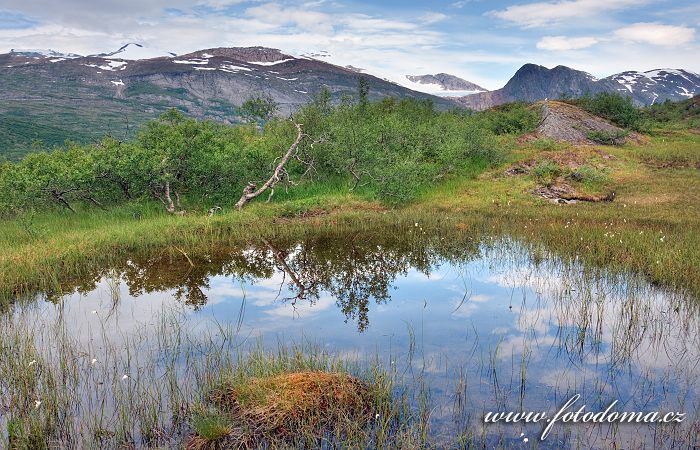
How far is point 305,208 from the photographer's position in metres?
20.8

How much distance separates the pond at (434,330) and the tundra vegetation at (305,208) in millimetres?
470

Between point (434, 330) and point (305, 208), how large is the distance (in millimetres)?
12202

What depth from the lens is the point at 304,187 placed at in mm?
24234

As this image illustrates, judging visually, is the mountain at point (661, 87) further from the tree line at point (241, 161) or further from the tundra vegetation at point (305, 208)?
the tree line at point (241, 161)

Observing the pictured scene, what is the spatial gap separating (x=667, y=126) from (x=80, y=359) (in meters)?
47.9

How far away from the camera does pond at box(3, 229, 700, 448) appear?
6.75 m

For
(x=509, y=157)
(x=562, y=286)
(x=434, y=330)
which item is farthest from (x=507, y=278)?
(x=509, y=157)

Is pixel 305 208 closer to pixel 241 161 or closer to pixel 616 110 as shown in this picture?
pixel 241 161

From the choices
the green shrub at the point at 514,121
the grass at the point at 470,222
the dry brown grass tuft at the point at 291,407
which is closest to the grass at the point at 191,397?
the dry brown grass tuft at the point at 291,407

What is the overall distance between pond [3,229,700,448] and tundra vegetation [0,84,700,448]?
47 cm

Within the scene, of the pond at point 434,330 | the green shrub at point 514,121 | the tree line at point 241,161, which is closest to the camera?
the pond at point 434,330

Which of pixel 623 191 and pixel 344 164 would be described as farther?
pixel 344 164

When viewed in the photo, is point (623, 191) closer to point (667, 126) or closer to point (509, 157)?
point (509, 157)

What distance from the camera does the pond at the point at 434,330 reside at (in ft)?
22.2
